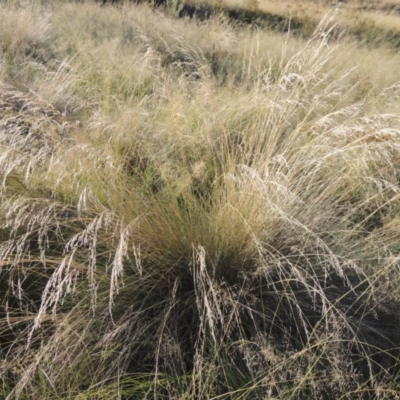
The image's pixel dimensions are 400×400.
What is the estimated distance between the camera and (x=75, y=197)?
7.56 feet

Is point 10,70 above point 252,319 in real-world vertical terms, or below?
below

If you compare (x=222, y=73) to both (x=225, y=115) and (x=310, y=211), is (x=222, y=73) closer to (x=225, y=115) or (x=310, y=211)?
(x=225, y=115)

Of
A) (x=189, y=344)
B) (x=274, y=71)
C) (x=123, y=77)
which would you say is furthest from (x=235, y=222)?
(x=274, y=71)

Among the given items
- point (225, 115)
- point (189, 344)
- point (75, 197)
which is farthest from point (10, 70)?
point (189, 344)

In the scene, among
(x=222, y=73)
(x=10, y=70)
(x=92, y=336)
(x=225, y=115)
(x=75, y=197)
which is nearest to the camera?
(x=92, y=336)

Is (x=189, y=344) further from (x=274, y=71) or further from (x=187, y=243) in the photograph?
(x=274, y=71)

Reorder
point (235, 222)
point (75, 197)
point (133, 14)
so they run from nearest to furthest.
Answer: point (235, 222) < point (75, 197) < point (133, 14)

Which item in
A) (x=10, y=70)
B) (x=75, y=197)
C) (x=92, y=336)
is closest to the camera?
(x=92, y=336)

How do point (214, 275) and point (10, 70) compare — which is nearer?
point (214, 275)

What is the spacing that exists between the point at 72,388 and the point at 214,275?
2.33ft

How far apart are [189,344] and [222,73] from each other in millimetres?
3996

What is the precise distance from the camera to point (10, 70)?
13.2 feet

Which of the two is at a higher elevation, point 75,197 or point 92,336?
point 75,197

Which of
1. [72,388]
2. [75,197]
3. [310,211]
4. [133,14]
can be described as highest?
[310,211]
